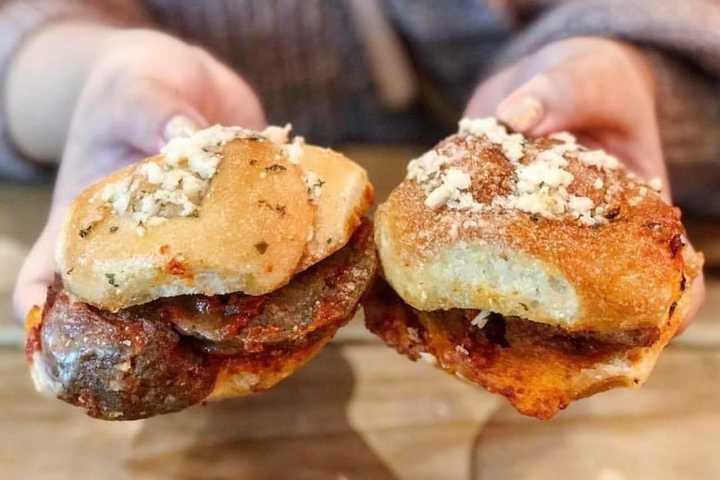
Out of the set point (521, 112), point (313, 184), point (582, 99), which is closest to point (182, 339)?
point (313, 184)

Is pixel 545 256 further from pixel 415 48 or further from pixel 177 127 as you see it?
pixel 415 48

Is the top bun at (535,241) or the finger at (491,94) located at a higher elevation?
the top bun at (535,241)

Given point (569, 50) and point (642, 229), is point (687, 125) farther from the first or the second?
point (642, 229)

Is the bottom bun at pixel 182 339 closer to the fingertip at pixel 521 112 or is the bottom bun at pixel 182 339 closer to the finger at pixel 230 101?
the fingertip at pixel 521 112

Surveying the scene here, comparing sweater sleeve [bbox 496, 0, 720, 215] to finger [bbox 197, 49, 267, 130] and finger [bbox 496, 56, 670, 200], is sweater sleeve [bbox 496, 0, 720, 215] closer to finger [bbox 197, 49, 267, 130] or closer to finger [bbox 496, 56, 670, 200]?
finger [bbox 496, 56, 670, 200]

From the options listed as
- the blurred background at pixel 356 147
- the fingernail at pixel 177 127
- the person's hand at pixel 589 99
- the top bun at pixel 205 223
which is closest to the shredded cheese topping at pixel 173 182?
the top bun at pixel 205 223

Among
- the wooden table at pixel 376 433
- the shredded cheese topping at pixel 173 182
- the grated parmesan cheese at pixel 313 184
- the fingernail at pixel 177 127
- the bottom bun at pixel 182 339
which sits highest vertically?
the shredded cheese topping at pixel 173 182
